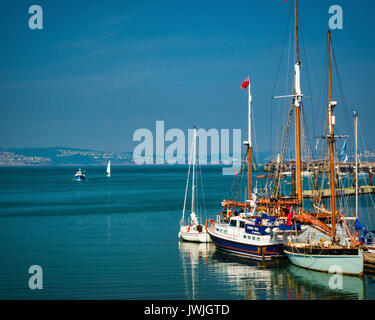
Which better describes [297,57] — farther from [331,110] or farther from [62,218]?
[62,218]

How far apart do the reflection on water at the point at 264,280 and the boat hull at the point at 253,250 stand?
608 mm

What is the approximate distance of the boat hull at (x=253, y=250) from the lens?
123 feet

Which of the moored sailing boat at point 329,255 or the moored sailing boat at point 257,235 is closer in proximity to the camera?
the moored sailing boat at point 329,255

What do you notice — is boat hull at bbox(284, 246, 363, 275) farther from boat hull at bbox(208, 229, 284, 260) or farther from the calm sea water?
boat hull at bbox(208, 229, 284, 260)

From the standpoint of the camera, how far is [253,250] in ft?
124

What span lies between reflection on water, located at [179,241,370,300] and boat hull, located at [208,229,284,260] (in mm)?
608

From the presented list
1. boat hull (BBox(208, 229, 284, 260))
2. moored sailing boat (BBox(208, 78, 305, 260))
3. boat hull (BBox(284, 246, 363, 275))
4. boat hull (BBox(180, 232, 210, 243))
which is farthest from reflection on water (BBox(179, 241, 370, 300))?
boat hull (BBox(180, 232, 210, 243))

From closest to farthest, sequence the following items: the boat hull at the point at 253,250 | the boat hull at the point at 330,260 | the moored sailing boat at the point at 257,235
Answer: the boat hull at the point at 330,260
the moored sailing boat at the point at 257,235
the boat hull at the point at 253,250

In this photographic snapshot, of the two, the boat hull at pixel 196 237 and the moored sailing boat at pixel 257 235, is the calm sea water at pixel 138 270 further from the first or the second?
the moored sailing boat at pixel 257 235

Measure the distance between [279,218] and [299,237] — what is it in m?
2.99

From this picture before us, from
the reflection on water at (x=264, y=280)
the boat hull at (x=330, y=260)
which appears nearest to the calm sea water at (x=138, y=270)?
the reflection on water at (x=264, y=280)

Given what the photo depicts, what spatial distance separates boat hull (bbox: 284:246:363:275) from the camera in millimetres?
30578

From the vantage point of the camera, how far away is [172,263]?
1486 inches

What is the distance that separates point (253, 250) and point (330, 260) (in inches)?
298
